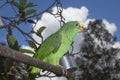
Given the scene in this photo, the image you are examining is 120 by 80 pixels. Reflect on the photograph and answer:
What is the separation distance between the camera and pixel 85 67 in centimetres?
1973

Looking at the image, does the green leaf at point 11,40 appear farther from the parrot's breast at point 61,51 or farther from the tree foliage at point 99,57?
the tree foliage at point 99,57

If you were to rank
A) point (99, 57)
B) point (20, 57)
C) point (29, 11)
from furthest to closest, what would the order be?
point (99, 57)
point (29, 11)
point (20, 57)

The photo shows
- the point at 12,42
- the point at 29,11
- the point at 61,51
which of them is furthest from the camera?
the point at 61,51

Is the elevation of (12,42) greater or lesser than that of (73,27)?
lesser

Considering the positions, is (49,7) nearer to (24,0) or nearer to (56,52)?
(24,0)

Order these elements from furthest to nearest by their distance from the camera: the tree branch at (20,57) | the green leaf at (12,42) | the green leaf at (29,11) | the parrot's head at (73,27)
→ the parrot's head at (73,27), the green leaf at (29,11), the green leaf at (12,42), the tree branch at (20,57)

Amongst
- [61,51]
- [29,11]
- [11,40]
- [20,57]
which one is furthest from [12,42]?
[61,51]

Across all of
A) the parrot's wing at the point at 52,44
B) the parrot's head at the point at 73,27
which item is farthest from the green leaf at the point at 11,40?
the parrot's head at the point at 73,27

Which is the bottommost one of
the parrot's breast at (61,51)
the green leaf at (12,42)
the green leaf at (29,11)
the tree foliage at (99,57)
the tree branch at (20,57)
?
the tree branch at (20,57)

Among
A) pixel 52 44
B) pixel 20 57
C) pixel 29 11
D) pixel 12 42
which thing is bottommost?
pixel 20 57

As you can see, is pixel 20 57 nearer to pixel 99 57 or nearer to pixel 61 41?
pixel 61 41

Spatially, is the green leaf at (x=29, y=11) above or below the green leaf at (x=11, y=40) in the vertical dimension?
above

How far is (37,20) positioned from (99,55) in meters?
17.8

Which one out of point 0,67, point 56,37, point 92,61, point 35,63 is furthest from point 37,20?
point 92,61
